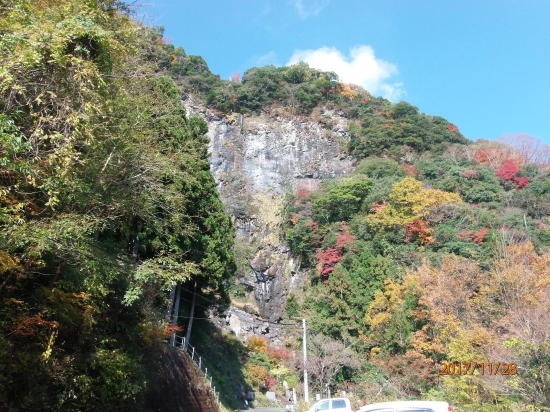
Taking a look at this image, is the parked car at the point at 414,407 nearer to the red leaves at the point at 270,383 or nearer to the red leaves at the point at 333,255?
the red leaves at the point at 270,383

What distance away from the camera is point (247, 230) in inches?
1604

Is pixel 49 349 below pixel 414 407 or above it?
above

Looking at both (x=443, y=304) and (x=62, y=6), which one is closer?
(x=62, y=6)

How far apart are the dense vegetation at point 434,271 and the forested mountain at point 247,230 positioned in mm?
132

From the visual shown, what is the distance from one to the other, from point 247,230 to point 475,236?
70.8ft

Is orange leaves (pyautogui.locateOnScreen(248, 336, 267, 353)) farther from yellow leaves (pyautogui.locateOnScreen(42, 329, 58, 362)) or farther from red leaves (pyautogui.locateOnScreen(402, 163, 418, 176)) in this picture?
yellow leaves (pyautogui.locateOnScreen(42, 329, 58, 362))

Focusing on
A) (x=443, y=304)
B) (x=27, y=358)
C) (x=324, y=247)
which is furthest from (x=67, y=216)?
(x=324, y=247)

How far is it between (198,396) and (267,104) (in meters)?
43.1

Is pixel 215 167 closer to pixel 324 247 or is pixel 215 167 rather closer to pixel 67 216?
pixel 324 247

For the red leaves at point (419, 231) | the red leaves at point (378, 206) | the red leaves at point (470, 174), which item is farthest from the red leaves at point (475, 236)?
the red leaves at point (470, 174)

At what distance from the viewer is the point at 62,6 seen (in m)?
6.64

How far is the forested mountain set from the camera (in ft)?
19.6
